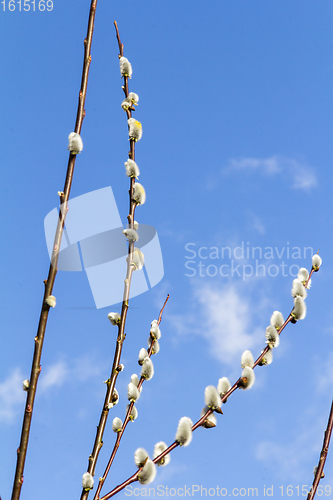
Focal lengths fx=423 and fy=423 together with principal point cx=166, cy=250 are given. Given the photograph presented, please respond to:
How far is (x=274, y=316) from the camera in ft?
7.48

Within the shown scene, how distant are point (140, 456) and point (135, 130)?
5.61 ft

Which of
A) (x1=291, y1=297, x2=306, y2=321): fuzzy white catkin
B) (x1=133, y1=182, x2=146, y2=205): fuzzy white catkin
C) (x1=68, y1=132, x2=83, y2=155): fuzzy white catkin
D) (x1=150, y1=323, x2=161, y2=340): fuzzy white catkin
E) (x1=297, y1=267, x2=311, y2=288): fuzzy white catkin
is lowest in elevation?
(x1=291, y1=297, x2=306, y2=321): fuzzy white catkin

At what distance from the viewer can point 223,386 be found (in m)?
1.98

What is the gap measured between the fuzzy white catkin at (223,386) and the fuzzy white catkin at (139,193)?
1.05m

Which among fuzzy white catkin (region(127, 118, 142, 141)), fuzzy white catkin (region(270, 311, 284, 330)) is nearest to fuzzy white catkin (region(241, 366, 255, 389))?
fuzzy white catkin (region(270, 311, 284, 330))

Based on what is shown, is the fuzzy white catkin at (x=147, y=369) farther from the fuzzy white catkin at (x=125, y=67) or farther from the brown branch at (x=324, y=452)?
the fuzzy white catkin at (x=125, y=67)

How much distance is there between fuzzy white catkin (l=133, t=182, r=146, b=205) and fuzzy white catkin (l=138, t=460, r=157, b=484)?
131 centimetres

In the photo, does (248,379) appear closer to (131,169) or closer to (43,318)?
(43,318)

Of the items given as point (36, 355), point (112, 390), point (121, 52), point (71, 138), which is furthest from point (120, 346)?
point (121, 52)

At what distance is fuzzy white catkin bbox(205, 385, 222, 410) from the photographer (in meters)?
1.90

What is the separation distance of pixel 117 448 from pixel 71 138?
1.55 meters

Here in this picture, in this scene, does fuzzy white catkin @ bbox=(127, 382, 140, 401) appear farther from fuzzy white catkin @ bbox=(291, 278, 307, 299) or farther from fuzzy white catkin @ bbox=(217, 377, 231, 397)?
fuzzy white catkin @ bbox=(291, 278, 307, 299)

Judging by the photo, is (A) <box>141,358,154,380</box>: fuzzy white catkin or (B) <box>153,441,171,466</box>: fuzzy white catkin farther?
(A) <box>141,358,154,380</box>: fuzzy white catkin

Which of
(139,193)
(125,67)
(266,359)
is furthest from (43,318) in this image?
(125,67)
